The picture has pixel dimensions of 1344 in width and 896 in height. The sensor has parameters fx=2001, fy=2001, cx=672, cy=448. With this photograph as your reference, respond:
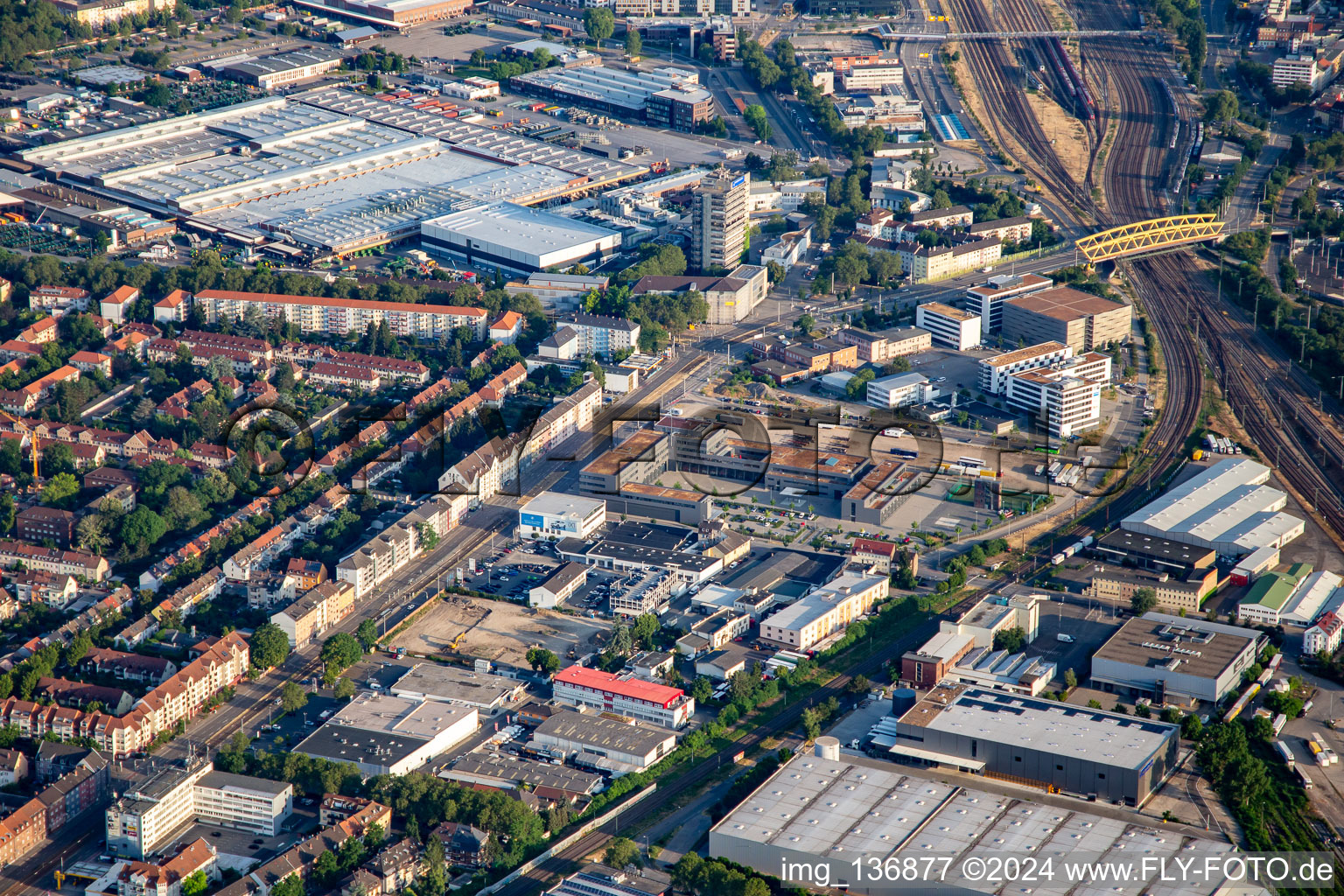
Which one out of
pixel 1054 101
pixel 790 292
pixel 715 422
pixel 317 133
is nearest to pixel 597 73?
pixel 317 133

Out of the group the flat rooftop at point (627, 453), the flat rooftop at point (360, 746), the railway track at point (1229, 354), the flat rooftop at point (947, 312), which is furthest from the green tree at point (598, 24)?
the flat rooftop at point (360, 746)

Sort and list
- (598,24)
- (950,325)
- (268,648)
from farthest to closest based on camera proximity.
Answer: (598,24), (950,325), (268,648)

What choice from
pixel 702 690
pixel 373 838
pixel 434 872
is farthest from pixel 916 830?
pixel 373 838

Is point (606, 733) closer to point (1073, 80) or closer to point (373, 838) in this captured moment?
point (373, 838)

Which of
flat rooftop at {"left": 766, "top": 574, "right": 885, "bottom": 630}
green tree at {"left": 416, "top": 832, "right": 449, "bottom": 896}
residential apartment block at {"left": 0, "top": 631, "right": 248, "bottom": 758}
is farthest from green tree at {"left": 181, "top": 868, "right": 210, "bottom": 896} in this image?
flat rooftop at {"left": 766, "top": 574, "right": 885, "bottom": 630}

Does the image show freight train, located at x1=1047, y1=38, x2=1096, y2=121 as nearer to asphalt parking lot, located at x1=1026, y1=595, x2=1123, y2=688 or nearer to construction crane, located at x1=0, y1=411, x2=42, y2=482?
asphalt parking lot, located at x1=1026, y1=595, x2=1123, y2=688
